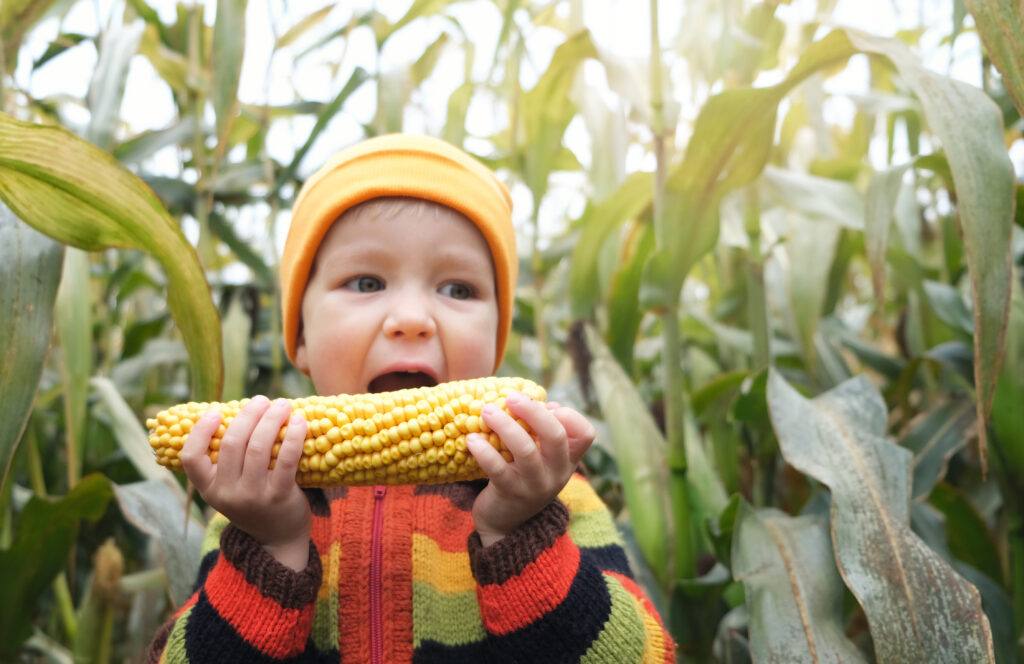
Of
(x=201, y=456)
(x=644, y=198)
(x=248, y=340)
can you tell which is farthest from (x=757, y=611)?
(x=248, y=340)

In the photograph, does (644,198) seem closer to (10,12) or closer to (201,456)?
(201,456)

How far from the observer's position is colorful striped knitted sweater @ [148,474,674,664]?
2.48ft

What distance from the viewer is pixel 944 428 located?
1224mm

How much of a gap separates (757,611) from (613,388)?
47 cm

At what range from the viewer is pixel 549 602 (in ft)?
2.49

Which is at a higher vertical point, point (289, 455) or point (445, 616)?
point (289, 455)

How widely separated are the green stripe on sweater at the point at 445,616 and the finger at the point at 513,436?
0.29m

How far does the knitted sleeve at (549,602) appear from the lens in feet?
2.48

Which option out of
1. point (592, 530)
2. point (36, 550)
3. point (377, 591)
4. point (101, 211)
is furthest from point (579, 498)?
point (36, 550)

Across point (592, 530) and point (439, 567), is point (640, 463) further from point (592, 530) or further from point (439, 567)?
point (439, 567)

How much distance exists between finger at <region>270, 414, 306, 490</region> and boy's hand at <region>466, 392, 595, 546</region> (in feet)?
0.52

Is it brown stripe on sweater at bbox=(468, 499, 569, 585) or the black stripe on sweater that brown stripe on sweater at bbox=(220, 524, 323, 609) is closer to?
the black stripe on sweater

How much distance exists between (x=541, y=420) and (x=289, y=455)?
9.5 inches

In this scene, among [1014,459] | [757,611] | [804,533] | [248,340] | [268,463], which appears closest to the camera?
[268,463]
